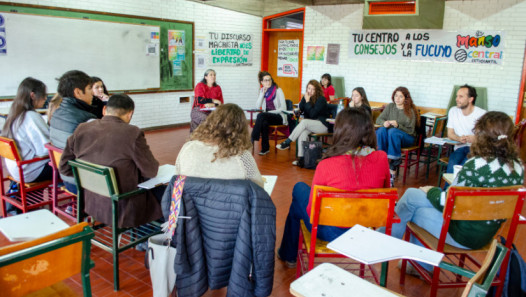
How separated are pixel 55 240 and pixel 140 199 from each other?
130 cm

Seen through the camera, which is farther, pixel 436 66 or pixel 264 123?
pixel 436 66

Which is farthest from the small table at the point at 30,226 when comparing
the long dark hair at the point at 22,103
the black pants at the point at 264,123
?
the black pants at the point at 264,123

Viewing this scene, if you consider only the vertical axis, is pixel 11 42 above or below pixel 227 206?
above

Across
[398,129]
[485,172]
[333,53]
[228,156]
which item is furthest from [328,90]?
[228,156]

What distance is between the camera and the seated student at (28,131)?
350 cm

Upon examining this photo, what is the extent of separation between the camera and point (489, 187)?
93.8 inches

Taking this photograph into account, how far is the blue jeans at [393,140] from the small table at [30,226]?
4.13m

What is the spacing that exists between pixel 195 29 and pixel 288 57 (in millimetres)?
2349

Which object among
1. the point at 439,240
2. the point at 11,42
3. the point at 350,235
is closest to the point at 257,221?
the point at 350,235

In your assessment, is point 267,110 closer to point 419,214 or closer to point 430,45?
point 430,45

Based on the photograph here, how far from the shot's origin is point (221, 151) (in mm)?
2328

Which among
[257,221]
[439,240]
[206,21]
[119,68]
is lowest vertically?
[439,240]

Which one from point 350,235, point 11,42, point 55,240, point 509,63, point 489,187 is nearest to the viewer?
point 55,240

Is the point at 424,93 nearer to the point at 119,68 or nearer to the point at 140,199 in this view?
the point at 119,68
